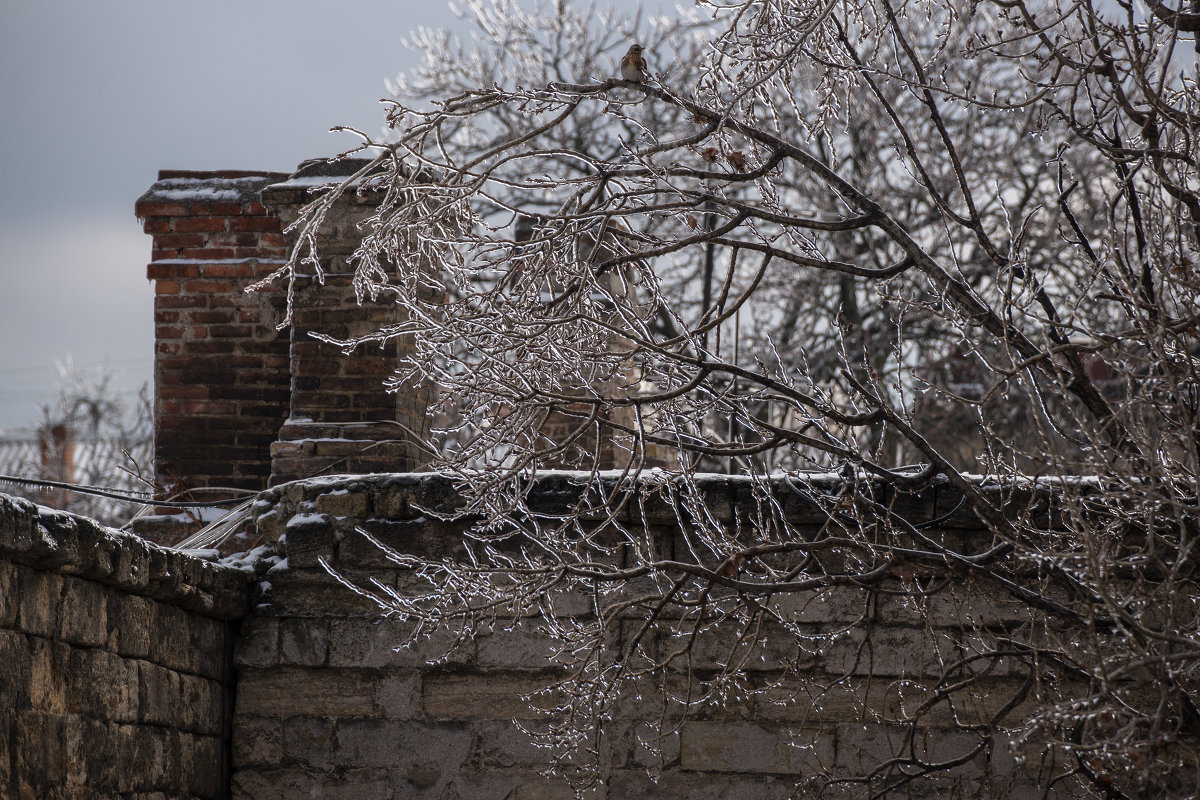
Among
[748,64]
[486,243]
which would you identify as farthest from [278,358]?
[748,64]

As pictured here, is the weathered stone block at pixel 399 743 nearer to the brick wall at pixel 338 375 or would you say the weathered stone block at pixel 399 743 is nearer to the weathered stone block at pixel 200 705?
the weathered stone block at pixel 200 705

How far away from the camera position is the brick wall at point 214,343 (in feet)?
19.9

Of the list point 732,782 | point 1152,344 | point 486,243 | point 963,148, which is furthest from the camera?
point 963,148

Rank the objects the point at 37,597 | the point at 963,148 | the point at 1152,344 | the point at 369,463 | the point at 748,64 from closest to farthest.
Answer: the point at 1152,344 < the point at 37,597 < the point at 748,64 < the point at 369,463 < the point at 963,148

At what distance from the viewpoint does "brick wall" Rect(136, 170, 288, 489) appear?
239 inches

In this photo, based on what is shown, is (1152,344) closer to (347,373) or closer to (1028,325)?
(347,373)

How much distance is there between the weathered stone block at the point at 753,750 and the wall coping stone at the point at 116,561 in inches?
71.1

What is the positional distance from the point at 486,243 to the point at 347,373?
7.10ft

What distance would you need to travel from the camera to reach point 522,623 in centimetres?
462

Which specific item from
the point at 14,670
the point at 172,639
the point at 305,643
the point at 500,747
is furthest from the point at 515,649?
the point at 14,670

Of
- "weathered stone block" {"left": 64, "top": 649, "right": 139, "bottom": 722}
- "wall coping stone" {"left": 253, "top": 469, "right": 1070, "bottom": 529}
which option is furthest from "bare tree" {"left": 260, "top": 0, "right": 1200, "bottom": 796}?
"weathered stone block" {"left": 64, "top": 649, "right": 139, "bottom": 722}

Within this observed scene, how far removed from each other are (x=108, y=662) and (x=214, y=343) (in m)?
2.85

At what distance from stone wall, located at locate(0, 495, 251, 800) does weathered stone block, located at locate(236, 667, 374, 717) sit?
0.09 metres

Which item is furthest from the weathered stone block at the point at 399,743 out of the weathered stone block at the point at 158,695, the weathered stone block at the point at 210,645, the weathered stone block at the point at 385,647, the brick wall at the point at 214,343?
the brick wall at the point at 214,343
